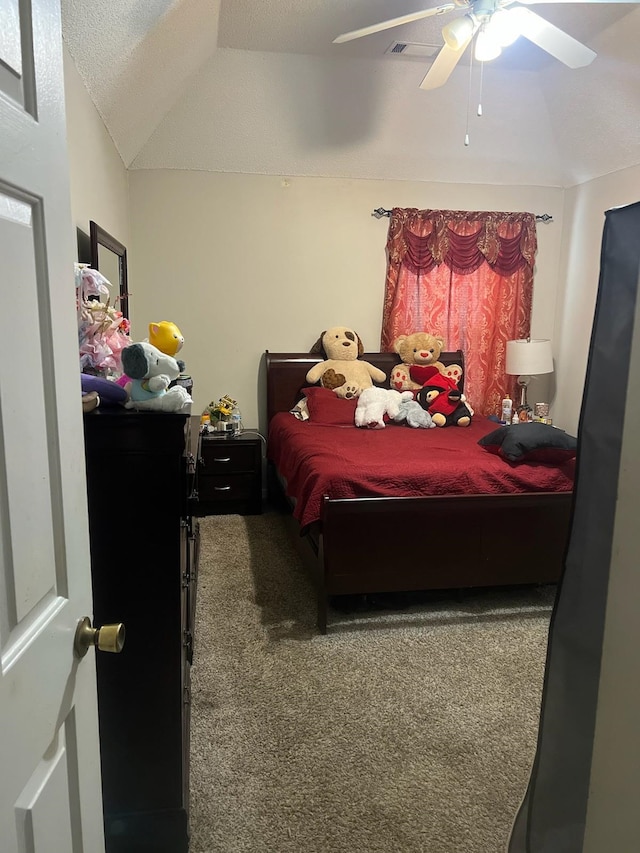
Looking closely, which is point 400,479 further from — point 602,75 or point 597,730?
point 602,75

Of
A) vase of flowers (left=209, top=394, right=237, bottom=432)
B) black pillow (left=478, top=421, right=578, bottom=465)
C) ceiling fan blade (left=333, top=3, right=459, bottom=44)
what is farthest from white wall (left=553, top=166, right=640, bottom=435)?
vase of flowers (left=209, top=394, right=237, bottom=432)

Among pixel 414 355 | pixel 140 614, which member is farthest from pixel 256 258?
pixel 140 614

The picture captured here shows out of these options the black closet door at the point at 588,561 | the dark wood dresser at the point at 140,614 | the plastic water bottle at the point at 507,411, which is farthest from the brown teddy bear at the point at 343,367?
the black closet door at the point at 588,561

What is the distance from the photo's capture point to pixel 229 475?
4.23 meters

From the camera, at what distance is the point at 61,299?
86cm

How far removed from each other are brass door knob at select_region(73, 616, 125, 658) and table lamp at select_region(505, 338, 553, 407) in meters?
4.03

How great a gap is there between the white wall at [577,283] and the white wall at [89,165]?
324cm

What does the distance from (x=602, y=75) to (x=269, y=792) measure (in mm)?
3969

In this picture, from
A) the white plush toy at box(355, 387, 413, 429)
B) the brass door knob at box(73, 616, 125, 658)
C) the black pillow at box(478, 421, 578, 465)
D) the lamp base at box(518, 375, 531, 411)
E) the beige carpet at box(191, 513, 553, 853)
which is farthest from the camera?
the lamp base at box(518, 375, 531, 411)

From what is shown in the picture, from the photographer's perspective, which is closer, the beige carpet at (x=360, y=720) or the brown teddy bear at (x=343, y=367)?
the beige carpet at (x=360, y=720)

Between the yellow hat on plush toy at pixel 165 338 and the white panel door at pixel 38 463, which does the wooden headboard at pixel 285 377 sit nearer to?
the yellow hat on plush toy at pixel 165 338

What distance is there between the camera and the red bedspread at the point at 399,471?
108 inches

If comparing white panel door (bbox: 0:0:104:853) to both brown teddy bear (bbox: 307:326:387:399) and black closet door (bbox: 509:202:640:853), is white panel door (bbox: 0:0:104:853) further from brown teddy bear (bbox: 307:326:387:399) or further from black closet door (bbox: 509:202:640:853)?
brown teddy bear (bbox: 307:326:387:399)

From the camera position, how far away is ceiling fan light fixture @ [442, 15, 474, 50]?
A: 2.40 meters
